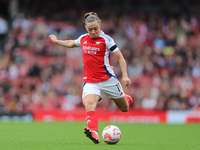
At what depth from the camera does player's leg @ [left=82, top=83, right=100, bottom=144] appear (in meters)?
6.24

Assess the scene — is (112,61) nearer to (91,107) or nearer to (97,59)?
(97,59)

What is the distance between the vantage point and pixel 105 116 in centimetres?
1747

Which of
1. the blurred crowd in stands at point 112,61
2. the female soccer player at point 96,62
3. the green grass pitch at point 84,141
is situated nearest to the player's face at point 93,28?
the female soccer player at point 96,62

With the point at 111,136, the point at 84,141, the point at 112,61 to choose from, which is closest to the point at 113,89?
the point at 111,136

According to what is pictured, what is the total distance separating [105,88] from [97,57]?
61cm

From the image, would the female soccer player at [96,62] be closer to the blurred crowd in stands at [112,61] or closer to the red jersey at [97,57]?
the red jersey at [97,57]

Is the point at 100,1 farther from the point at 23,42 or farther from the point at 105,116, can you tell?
the point at 105,116

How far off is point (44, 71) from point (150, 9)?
8.59 metres

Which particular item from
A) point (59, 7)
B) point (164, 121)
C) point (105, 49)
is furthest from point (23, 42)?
point (105, 49)

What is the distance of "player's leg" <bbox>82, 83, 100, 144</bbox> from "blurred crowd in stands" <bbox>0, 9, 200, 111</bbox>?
1085cm

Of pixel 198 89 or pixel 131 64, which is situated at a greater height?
pixel 131 64

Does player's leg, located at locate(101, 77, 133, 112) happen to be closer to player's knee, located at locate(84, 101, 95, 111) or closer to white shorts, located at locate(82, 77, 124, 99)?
white shorts, located at locate(82, 77, 124, 99)

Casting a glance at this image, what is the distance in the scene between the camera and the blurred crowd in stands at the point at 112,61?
18.1 meters

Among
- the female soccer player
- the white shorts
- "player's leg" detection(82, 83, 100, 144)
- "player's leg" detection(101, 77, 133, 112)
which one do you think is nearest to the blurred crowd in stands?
"player's leg" detection(101, 77, 133, 112)
